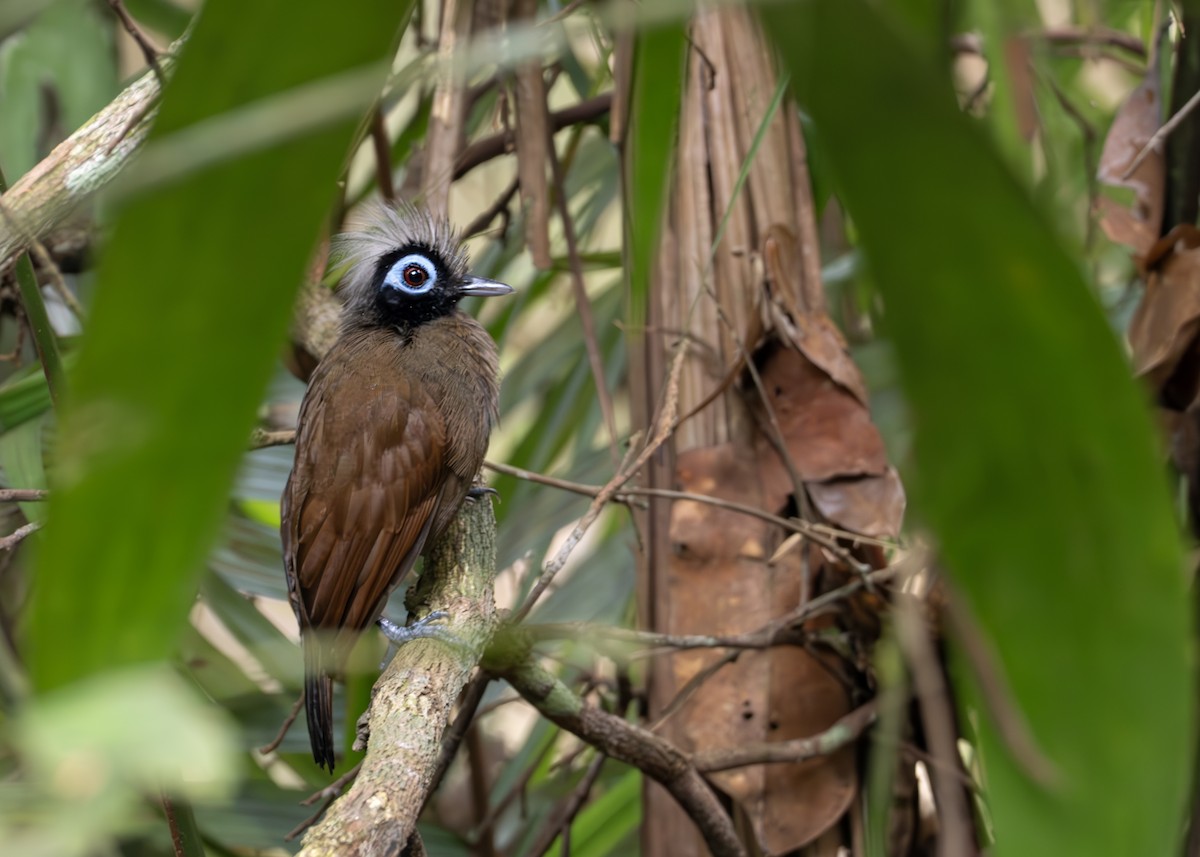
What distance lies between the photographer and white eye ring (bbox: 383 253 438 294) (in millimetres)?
3070

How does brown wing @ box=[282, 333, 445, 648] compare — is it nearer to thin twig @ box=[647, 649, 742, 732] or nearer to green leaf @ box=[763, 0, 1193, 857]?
thin twig @ box=[647, 649, 742, 732]

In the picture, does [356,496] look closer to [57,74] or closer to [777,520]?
[777,520]

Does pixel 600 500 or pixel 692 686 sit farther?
pixel 692 686

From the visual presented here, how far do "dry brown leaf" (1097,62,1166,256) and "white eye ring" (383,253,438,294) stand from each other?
1.66 meters

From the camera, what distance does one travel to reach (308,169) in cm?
49

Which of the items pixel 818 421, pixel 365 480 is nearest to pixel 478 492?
pixel 365 480

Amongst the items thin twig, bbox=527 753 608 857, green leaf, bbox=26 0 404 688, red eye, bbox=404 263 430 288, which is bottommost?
thin twig, bbox=527 753 608 857

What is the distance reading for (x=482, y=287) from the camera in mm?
3018

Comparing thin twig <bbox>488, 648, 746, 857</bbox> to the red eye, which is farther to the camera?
the red eye

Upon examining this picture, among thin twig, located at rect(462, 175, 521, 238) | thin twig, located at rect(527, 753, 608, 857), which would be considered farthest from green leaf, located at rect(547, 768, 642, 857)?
thin twig, located at rect(462, 175, 521, 238)

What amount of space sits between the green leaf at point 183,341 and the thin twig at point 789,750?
1.85 metres

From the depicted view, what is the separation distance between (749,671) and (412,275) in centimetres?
141

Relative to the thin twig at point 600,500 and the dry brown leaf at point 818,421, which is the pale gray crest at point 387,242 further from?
the thin twig at point 600,500

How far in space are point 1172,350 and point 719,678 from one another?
1105mm
